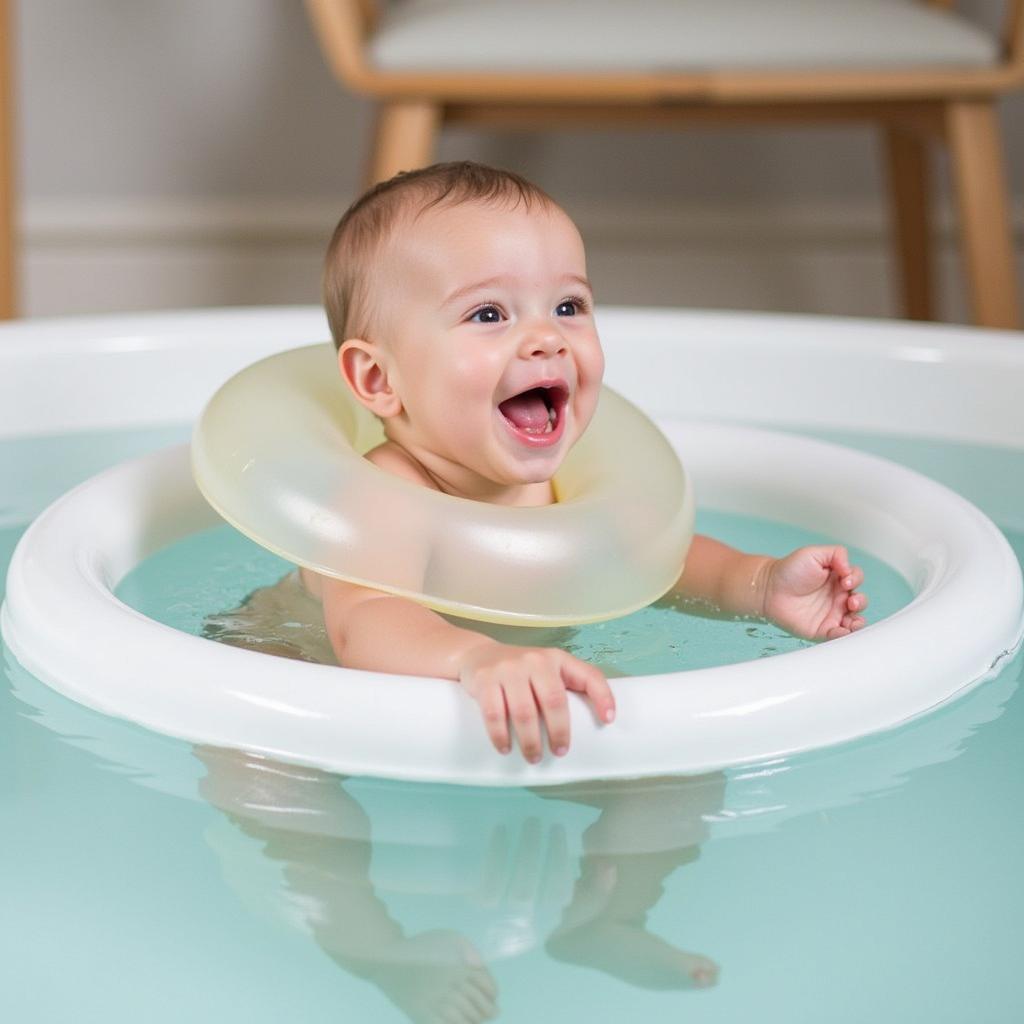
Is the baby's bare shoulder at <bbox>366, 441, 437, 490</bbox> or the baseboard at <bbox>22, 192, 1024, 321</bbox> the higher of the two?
the baby's bare shoulder at <bbox>366, 441, 437, 490</bbox>

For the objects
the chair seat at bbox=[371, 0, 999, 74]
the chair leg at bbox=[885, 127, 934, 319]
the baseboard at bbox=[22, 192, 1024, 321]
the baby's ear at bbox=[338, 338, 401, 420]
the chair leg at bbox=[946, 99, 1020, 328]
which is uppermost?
the chair seat at bbox=[371, 0, 999, 74]

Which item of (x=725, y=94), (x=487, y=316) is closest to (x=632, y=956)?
(x=487, y=316)

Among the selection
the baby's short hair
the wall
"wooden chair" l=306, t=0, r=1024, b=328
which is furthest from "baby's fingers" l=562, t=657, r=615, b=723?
the wall

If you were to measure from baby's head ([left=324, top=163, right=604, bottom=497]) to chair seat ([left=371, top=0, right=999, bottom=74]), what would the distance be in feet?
2.67

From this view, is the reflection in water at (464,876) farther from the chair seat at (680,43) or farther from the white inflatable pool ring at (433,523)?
the chair seat at (680,43)

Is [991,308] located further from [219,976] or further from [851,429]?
[219,976]

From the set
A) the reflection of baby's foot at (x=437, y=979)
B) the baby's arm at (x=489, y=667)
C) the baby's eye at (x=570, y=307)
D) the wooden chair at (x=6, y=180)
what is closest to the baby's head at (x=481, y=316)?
the baby's eye at (x=570, y=307)

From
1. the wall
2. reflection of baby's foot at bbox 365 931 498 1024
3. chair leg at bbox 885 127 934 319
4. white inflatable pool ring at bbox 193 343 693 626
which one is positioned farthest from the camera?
the wall

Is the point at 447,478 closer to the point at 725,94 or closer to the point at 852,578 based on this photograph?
the point at 852,578

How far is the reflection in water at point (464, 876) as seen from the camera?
639mm

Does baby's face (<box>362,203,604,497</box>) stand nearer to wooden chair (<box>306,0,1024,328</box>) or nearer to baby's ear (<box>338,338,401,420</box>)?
baby's ear (<box>338,338,401,420</box>)

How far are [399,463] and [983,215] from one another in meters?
1.08

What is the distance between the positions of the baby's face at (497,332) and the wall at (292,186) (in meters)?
1.58

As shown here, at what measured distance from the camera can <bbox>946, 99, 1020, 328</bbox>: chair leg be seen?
180cm
